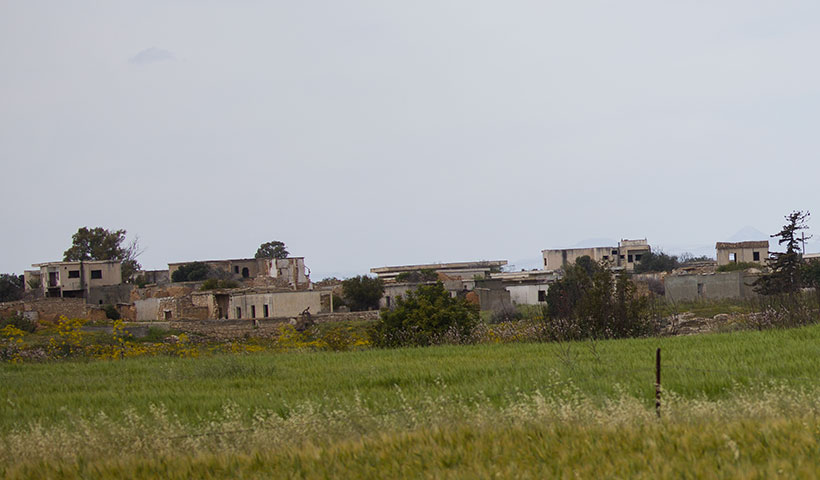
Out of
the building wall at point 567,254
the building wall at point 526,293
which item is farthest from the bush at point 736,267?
the building wall at point 567,254

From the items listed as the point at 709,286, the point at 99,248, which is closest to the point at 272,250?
the point at 99,248

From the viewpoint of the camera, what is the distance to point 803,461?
5.65 metres

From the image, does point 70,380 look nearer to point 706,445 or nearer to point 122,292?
point 706,445

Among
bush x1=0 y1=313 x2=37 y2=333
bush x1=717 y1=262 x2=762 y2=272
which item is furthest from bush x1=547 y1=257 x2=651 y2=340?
bush x1=717 y1=262 x2=762 y2=272

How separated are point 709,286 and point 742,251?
31960mm

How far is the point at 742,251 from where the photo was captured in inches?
3570

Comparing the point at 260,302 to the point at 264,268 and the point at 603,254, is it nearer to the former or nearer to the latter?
the point at 264,268

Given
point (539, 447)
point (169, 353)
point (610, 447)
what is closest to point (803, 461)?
point (610, 447)

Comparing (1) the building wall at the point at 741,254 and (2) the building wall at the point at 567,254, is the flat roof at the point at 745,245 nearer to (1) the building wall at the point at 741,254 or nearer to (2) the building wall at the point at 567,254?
(1) the building wall at the point at 741,254

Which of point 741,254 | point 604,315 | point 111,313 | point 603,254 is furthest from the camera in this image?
point 603,254

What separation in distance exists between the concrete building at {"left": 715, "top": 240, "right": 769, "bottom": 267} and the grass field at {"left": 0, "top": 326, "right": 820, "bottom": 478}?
78.8 metres

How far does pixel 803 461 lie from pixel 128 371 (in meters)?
15.0

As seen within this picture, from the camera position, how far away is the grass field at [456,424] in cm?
627

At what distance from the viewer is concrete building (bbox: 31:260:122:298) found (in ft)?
241
